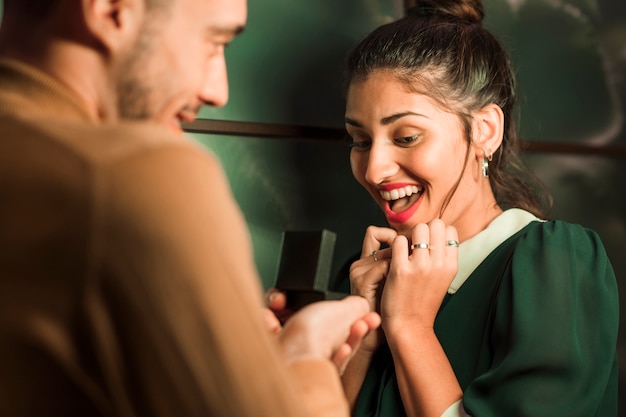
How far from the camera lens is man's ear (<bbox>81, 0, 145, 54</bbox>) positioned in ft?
2.35

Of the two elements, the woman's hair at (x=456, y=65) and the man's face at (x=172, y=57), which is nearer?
the man's face at (x=172, y=57)

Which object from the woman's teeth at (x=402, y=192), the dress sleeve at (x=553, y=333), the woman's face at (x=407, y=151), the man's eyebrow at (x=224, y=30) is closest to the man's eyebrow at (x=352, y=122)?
the woman's face at (x=407, y=151)

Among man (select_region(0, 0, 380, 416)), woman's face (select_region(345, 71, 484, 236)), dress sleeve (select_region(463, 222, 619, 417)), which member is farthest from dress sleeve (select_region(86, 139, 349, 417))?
woman's face (select_region(345, 71, 484, 236))

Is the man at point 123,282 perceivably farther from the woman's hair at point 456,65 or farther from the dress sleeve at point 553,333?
the woman's hair at point 456,65

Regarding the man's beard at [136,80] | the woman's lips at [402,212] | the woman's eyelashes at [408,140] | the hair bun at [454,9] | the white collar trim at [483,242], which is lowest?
the white collar trim at [483,242]

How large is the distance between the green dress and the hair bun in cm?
46

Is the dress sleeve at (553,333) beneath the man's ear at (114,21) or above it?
beneath

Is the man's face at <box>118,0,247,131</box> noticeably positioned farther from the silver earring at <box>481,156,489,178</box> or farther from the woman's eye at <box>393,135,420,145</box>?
the silver earring at <box>481,156,489,178</box>

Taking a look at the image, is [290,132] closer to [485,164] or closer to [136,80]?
[485,164]

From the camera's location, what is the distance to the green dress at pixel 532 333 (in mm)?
1275

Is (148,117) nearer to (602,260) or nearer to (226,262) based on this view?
(226,262)

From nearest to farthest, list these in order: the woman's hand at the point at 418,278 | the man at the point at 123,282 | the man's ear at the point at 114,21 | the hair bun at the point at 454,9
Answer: the man at the point at 123,282, the man's ear at the point at 114,21, the woman's hand at the point at 418,278, the hair bun at the point at 454,9

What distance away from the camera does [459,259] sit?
1.50 meters

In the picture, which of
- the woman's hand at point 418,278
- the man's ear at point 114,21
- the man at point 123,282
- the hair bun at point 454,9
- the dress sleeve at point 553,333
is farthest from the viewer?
the hair bun at point 454,9
